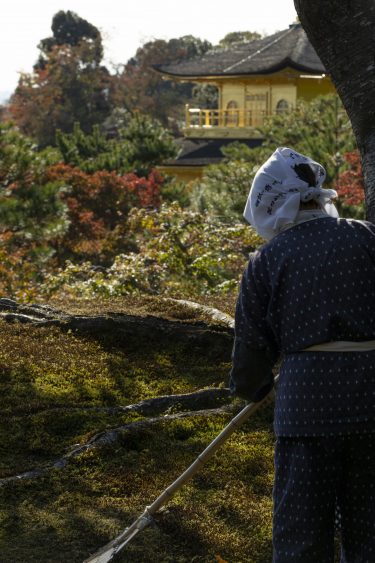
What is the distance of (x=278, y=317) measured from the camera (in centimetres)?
319

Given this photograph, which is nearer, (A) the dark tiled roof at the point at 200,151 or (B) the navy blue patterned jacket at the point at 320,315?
(B) the navy blue patterned jacket at the point at 320,315

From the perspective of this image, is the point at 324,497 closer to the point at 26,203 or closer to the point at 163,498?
the point at 163,498

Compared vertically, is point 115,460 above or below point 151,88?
below

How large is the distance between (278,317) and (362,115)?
1.58 metres

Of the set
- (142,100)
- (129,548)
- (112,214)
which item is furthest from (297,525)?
(142,100)

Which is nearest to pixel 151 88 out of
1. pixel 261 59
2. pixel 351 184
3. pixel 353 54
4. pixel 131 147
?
pixel 261 59

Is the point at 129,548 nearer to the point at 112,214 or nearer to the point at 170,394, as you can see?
the point at 170,394

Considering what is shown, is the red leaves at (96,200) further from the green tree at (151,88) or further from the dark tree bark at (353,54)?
A: the green tree at (151,88)

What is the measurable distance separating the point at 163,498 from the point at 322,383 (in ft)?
3.26

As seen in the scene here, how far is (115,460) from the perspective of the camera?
428 centimetres

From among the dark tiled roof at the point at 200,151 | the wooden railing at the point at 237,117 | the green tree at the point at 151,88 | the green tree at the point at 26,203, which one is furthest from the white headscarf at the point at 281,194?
the green tree at the point at 151,88

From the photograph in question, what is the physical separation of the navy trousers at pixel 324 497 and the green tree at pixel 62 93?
47.6 meters

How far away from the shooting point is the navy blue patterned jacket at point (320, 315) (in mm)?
3027

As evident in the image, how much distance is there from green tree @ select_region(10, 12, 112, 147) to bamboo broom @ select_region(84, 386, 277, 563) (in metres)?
46.9
